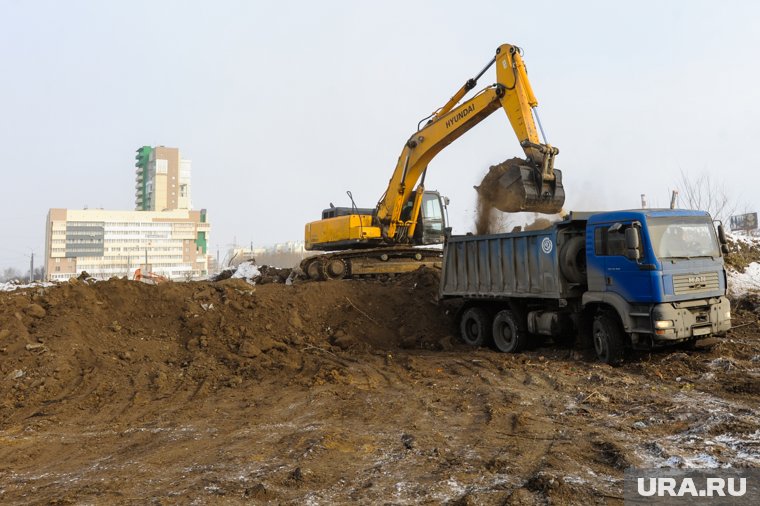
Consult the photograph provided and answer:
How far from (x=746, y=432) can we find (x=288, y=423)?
5067 mm

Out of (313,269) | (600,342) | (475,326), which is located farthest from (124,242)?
(600,342)

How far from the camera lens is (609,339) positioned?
31.4 feet

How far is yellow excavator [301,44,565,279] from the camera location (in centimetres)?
1232

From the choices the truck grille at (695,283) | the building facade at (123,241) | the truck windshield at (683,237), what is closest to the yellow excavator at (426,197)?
the truck windshield at (683,237)

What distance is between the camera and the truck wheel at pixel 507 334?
37.9 feet

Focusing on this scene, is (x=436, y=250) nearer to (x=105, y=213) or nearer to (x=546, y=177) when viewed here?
(x=546, y=177)

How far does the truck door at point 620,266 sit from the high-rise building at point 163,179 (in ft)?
422

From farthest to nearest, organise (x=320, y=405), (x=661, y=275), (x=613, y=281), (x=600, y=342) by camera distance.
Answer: (x=600, y=342) → (x=613, y=281) → (x=661, y=275) → (x=320, y=405)

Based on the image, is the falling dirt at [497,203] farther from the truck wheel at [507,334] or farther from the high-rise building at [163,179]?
the high-rise building at [163,179]

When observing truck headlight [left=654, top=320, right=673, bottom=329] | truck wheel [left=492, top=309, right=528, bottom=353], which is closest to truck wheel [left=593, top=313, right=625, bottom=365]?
truck headlight [left=654, top=320, right=673, bottom=329]

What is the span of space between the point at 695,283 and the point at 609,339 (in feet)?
5.36

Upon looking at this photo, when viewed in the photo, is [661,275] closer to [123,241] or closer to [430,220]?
[430,220]

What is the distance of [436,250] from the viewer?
19.1 metres

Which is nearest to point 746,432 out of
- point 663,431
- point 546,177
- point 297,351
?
point 663,431
